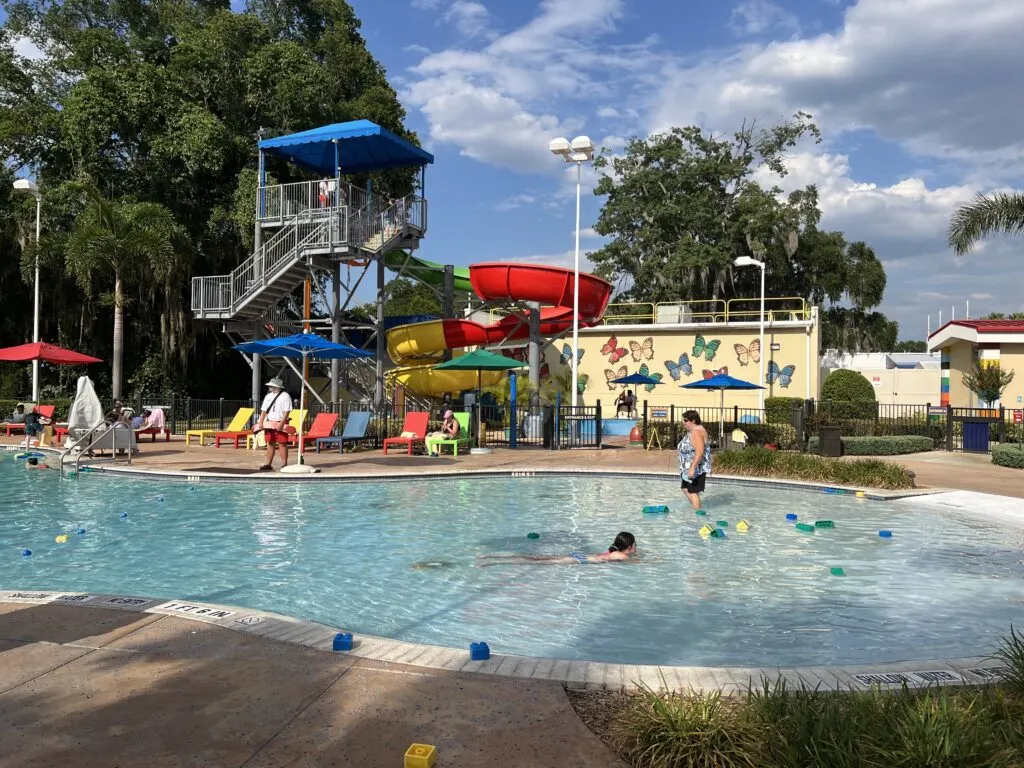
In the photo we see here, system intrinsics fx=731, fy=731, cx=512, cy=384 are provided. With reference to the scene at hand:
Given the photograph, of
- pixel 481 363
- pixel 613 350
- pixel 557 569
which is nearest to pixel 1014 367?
pixel 613 350

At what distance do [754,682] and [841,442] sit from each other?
54.2 feet

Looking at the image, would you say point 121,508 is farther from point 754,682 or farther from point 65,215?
point 65,215

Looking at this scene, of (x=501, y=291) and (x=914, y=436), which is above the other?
(x=501, y=291)

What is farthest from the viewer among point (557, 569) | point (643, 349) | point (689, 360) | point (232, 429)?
point (643, 349)

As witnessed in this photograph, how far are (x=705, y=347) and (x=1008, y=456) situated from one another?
1667 cm

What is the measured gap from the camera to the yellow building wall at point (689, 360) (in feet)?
103

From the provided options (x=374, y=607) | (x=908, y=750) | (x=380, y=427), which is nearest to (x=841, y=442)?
(x=380, y=427)

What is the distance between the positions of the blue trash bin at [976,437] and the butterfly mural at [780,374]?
11403 mm

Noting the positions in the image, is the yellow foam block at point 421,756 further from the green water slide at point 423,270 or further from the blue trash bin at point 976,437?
the green water slide at point 423,270

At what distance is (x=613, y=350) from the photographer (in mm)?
34719

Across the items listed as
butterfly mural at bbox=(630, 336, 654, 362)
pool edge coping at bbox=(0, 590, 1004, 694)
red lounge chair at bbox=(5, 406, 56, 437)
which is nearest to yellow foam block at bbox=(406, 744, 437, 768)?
pool edge coping at bbox=(0, 590, 1004, 694)

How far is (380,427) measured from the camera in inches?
827

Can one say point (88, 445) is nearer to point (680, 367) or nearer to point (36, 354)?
point (36, 354)

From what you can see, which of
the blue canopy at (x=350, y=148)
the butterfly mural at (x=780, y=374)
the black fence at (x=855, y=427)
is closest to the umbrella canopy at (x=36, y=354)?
the blue canopy at (x=350, y=148)
